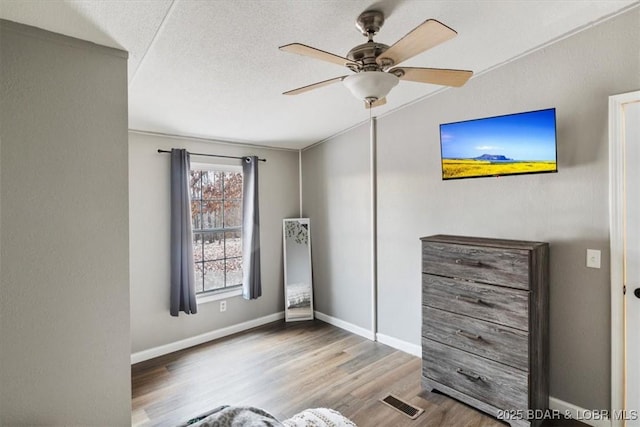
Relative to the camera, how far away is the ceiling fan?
4.30 ft

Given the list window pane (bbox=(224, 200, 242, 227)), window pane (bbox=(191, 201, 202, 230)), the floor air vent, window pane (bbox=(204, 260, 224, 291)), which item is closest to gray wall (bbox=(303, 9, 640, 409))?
the floor air vent

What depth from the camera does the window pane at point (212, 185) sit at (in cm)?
364

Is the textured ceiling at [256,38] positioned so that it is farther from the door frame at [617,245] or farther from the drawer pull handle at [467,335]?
the drawer pull handle at [467,335]

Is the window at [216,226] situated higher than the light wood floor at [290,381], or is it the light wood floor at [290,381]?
the window at [216,226]

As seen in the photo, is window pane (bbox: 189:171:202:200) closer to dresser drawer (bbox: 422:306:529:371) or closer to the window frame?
the window frame

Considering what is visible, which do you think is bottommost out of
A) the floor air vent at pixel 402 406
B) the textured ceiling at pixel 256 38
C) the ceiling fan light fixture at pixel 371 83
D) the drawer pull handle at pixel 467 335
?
the floor air vent at pixel 402 406

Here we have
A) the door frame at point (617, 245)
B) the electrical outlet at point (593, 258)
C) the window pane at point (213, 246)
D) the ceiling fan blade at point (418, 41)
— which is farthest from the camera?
the window pane at point (213, 246)

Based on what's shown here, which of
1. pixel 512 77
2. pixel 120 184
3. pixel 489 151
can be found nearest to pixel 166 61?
pixel 120 184

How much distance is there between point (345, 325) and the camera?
12.5 ft

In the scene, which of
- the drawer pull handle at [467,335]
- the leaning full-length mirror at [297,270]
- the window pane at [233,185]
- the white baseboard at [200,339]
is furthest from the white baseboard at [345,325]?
the window pane at [233,185]

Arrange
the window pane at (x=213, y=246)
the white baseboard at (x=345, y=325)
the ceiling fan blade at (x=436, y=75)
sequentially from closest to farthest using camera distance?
the ceiling fan blade at (x=436, y=75) < the white baseboard at (x=345, y=325) < the window pane at (x=213, y=246)

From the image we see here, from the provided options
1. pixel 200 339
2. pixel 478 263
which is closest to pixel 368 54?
pixel 478 263

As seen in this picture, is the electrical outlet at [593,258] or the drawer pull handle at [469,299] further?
the drawer pull handle at [469,299]

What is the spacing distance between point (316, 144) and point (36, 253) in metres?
3.17
